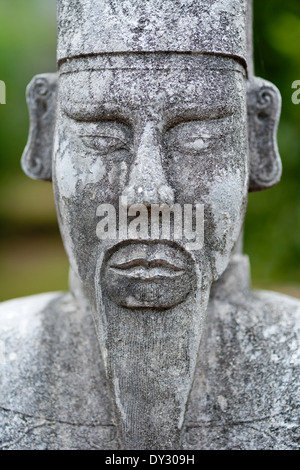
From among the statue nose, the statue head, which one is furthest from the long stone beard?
the statue nose

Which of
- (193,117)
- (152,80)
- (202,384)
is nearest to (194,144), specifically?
(193,117)

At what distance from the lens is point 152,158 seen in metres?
1.57

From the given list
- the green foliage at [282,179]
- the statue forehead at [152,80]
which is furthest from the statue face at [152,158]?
the green foliage at [282,179]

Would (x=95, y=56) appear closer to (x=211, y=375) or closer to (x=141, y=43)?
(x=141, y=43)

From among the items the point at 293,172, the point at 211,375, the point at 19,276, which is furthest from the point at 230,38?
the point at 19,276

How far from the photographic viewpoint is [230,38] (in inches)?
64.7

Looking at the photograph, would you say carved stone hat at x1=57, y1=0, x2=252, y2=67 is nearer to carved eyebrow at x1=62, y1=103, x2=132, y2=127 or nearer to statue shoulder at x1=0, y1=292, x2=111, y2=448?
carved eyebrow at x1=62, y1=103, x2=132, y2=127

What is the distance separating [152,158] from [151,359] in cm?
51

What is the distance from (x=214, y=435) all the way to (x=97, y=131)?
2.91 ft

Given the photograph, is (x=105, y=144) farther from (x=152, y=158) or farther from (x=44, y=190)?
(x=44, y=190)

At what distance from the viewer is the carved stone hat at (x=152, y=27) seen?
1.57 metres

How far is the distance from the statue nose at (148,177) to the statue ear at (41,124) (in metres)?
0.41

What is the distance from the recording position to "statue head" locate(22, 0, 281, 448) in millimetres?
1579

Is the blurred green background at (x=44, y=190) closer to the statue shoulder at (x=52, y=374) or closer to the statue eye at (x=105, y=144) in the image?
the statue eye at (x=105, y=144)
